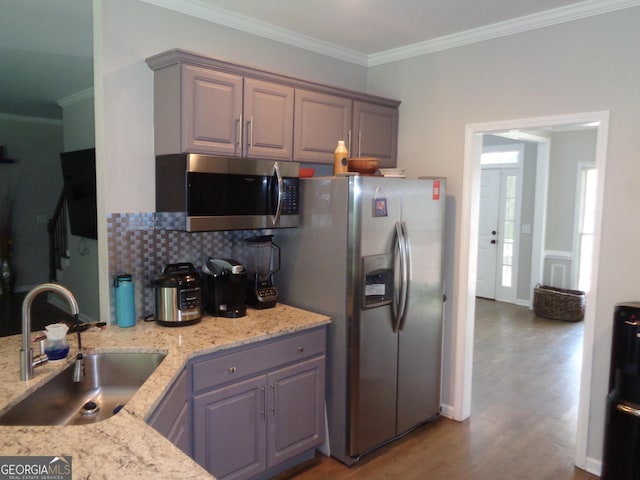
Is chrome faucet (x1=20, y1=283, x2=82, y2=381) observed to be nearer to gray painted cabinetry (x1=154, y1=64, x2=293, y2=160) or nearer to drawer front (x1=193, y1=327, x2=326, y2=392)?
drawer front (x1=193, y1=327, x2=326, y2=392)

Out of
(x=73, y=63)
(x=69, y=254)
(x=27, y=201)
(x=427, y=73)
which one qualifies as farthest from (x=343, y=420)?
(x=27, y=201)

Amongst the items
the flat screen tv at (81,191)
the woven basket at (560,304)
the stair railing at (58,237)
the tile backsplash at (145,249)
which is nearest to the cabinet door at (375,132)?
the tile backsplash at (145,249)

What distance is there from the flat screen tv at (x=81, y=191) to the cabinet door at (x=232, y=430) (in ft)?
10.2

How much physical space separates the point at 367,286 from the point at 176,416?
1.26 metres

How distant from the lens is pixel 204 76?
2.50 m

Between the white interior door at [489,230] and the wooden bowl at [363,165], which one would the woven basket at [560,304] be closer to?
the white interior door at [489,230]

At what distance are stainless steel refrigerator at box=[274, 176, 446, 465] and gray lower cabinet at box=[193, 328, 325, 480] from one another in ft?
0.53

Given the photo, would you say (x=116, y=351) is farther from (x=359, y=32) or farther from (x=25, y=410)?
(x=359, y=32)

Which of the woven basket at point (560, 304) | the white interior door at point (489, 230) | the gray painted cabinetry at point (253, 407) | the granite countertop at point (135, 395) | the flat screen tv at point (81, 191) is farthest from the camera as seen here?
the white interior door at point (489, 230)

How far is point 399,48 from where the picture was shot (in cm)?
354

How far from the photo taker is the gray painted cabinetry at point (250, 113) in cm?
248

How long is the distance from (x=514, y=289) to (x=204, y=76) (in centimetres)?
588

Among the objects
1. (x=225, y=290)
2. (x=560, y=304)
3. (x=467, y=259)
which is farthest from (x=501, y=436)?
(x=560, y=304)

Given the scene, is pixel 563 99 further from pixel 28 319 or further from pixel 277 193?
pixel 28 319
